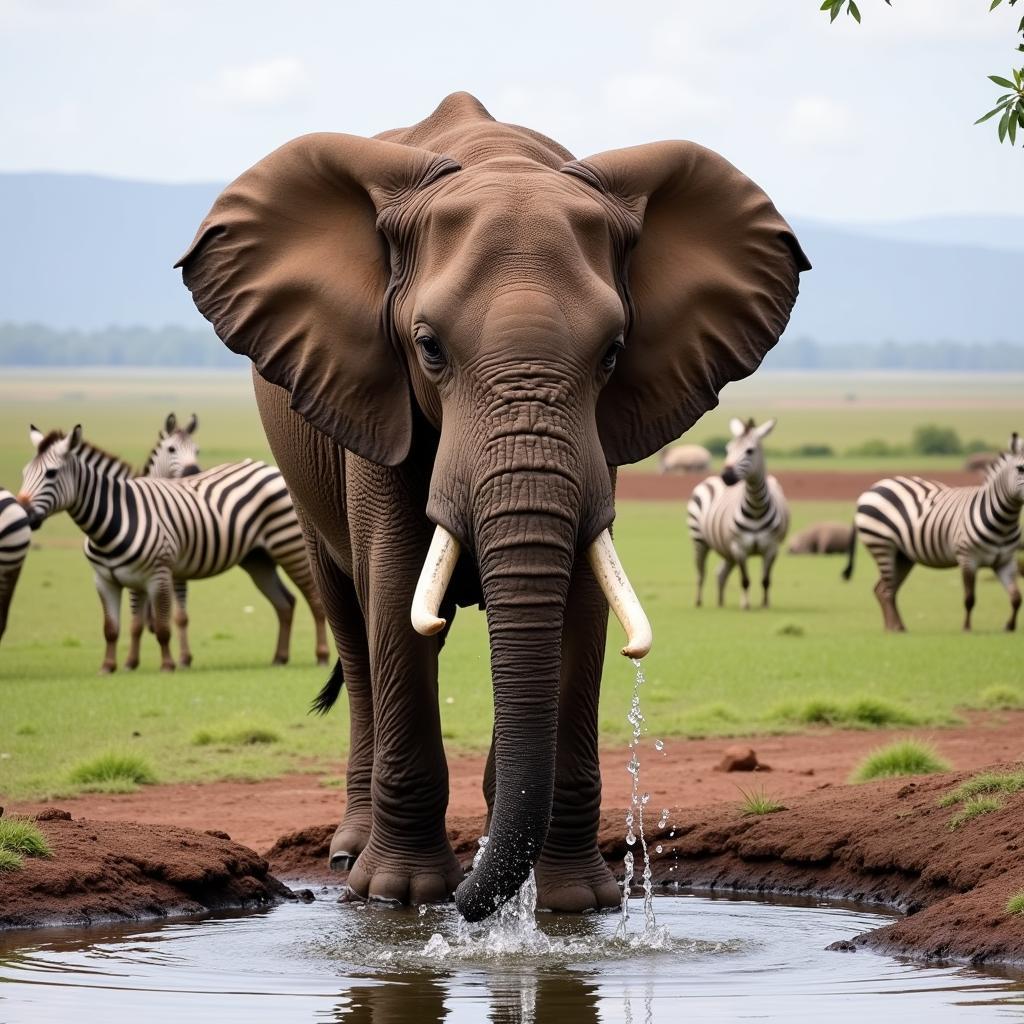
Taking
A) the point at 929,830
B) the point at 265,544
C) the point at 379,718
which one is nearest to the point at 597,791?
the point at 379,718

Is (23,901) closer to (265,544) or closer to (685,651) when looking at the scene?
(265,544)

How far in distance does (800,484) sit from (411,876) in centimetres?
5086

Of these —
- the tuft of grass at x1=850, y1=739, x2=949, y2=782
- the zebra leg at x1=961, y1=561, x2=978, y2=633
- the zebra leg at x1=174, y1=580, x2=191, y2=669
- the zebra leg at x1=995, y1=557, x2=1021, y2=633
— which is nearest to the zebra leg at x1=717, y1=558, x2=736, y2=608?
the zebra leg at x1=961, y1=561, x2=978, y2=633

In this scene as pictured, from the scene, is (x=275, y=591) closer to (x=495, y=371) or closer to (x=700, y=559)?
(x=700, y=559)

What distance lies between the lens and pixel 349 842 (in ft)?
31.2

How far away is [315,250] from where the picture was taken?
7953mm

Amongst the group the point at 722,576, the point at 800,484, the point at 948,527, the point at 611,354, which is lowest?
the point at 722,576

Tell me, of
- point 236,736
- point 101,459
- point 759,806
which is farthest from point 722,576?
point 759,806

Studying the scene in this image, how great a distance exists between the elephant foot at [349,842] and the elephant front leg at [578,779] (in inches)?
58.6

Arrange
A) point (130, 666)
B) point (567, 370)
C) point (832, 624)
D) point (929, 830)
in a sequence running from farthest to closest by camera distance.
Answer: point (832, 624)
point (130, 666)
point (929, 830)
point (567, 370)

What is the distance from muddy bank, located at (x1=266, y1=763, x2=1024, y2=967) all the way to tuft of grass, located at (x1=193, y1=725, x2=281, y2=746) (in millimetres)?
3790

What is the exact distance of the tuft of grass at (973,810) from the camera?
8.50 m

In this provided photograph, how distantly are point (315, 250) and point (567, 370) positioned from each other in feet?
5.11

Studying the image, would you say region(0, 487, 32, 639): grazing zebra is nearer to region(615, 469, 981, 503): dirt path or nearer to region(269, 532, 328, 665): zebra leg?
region(269, 532, 328, 665): zebra leg
